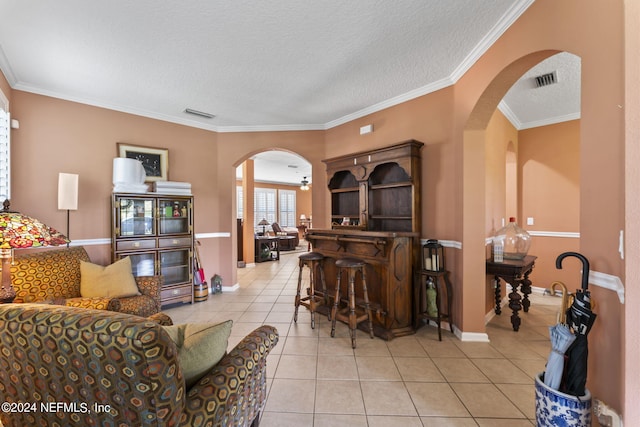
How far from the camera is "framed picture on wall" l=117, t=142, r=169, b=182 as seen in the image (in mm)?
3771

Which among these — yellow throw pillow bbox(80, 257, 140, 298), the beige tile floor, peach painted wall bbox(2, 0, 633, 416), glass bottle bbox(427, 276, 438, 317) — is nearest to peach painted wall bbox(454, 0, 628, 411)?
peach painted wall bbox(2, 0, 633, 416)

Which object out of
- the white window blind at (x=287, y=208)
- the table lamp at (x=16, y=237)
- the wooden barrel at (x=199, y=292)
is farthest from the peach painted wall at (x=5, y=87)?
the white window blind at (x=287, y=208)

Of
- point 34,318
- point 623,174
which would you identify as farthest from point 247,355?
point 623,174

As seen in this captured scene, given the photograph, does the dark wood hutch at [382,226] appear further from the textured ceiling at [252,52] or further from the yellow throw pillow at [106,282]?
the yellow throw pillow at [106,282]

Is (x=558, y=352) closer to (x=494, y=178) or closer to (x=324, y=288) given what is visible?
(x=324, y=288)

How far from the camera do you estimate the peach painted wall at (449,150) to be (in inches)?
49.8

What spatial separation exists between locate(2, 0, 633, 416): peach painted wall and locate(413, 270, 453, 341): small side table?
12 centimetres

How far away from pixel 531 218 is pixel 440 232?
2.56m

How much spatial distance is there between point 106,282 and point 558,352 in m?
3.62

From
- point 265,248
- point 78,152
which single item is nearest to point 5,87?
point 78,152

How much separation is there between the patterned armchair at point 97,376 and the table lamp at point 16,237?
100 centimetres

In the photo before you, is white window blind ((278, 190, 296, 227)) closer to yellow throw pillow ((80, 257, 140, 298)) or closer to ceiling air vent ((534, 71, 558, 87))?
yellow throw pillow ((80, 257, 140, 298))

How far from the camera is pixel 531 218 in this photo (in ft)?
14.6

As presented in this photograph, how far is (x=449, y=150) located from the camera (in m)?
2.96
